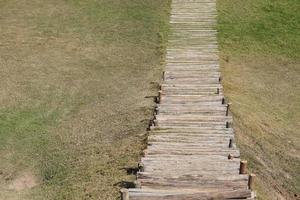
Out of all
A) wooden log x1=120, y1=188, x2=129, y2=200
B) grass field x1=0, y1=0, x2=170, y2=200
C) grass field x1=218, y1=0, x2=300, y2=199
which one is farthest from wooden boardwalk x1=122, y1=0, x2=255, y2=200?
grass field x1=218, y1=0, x2=300, y2=199

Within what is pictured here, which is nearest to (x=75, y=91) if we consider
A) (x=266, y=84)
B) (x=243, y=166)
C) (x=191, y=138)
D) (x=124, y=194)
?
(x=191, y=138)

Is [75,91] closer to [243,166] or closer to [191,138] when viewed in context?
[191,138]

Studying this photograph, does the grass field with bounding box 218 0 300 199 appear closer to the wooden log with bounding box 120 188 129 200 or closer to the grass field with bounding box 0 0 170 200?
the grass field with bounding box 0 0 170 200

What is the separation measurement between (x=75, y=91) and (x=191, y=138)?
835 centimetres

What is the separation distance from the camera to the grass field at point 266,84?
63.2ft

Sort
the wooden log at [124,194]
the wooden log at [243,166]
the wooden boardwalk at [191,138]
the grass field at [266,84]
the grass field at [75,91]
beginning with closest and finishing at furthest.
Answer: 1. the wooden log at [124,194]
2. the wooden boardwalk at [191,138]
3. the wooden log at [243,166]
4. the grass field at [75,91]
5. the grass field at [266,84]

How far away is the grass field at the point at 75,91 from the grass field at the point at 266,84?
13.1 feet

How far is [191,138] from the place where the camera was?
1822 centimetres

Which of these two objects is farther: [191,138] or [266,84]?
[266,84]

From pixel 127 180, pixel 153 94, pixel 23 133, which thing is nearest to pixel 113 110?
pixel 153 94

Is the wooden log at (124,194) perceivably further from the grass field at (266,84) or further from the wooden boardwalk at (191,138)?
the grass field at (266,84)

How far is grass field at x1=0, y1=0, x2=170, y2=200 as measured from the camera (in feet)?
60.8

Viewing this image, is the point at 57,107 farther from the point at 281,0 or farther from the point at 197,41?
the point at 281,0

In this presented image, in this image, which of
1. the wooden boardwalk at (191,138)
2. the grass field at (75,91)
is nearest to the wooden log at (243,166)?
the wooden boardwalk at (191,138)
